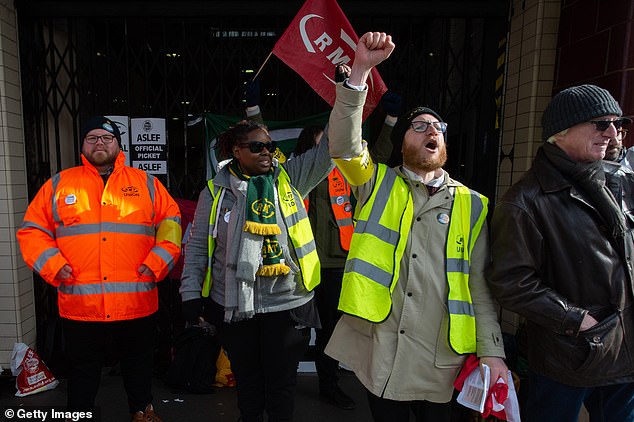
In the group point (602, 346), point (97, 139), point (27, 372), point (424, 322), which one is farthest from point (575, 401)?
point (27, 372)

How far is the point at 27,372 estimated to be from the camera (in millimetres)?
3215

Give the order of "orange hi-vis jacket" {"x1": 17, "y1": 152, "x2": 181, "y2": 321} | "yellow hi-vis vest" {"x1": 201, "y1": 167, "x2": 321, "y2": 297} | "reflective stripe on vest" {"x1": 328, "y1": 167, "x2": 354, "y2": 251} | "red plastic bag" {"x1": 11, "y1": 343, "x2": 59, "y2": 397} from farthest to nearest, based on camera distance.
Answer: "red plastic bag" {"x1": 11, "y1": 343, "x2": 59, "y2": 397}, "reflective stripe on vest" {"x1": 328, "y1": 167, "x2": 354, "y2": 251}, "orange hi-vis jacket" {"x1": 17, "y1": 152, "x2": 181, "y2": 321}, "yellow hi-vis vest" {"x1": 201, "y1": 167, "x2": 321, "y2": 297}

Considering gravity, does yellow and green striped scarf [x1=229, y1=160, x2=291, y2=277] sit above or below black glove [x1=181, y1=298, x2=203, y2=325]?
above

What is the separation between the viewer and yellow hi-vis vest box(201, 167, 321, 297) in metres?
2.21

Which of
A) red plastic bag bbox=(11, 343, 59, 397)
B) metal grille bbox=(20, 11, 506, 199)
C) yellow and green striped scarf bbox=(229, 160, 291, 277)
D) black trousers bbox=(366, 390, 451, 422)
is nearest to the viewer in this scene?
black trousers bbox=(366, 390, 451, 422)

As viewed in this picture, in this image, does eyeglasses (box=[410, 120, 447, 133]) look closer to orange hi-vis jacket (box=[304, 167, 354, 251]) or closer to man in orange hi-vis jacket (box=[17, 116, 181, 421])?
orange hi-vis jacket (box=[304, 167, 354, 251])

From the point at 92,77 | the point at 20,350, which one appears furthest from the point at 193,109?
the point at 20,350

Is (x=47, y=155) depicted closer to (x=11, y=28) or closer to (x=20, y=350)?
(x=11, y=28)

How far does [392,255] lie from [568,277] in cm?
71

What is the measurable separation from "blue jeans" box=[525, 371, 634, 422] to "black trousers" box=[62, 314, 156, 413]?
2.20 m

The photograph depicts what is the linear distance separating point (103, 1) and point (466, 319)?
3.67 metres

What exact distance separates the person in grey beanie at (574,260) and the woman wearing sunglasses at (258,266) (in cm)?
101

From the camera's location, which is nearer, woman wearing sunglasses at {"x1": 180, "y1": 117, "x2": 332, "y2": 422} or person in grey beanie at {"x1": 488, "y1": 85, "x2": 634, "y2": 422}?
person in grey beanie at {"x1": 488, "y1": 85, "x2": 634, "y2": 422}

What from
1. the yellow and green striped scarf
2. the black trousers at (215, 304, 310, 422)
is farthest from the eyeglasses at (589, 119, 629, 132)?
the black trousers at (215, 304, 310, 422)
